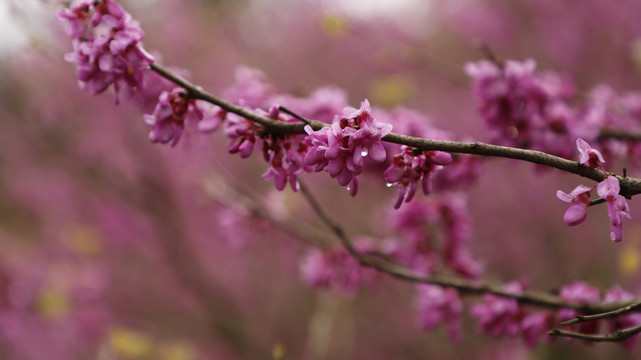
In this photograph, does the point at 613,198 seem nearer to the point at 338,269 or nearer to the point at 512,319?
the point at 512,319

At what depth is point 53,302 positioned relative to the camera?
4336 mm

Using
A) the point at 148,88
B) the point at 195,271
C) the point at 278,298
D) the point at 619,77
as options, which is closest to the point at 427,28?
the point at 619,77

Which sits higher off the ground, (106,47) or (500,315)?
(106,47)

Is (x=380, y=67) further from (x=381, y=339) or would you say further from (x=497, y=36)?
(x=381, y=339)

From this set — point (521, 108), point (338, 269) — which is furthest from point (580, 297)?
point (338, 269)

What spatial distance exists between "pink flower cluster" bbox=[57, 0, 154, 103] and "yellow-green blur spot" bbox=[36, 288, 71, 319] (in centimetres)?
342

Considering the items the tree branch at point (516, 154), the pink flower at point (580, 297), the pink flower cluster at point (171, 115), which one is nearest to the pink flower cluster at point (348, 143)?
the tree branch at point (516, 154)

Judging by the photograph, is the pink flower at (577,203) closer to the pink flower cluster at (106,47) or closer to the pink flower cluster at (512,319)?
the pink flower cluster at (512,319)

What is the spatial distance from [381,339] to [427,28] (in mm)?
4856

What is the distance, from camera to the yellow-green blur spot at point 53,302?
4.35 m

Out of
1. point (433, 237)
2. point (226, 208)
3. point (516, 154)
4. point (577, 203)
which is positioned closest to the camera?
point (516, 154)

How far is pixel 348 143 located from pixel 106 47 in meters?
0.80

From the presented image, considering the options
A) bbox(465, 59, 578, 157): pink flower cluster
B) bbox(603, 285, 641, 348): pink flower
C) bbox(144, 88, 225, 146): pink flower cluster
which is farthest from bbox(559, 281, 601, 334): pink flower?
bbox(144, 88, 225, 146): pink flower cluster

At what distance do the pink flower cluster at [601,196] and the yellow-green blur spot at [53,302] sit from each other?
428 cm
